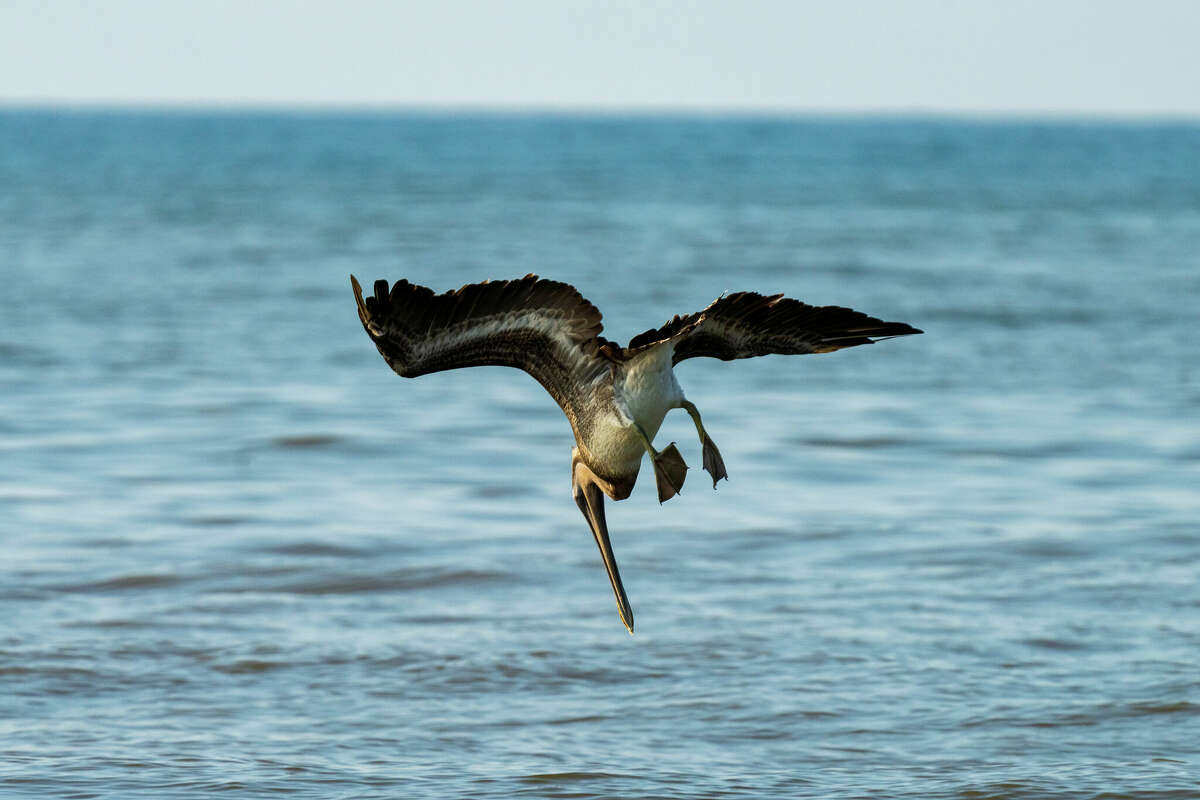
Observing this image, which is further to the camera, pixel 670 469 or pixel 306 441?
pixel 306 441

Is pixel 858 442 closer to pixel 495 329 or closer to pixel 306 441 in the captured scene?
pixel 306 441

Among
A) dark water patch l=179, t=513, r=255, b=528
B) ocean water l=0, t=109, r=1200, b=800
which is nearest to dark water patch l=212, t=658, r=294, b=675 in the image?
ocean water l=0, t=109, r=1200, b=800

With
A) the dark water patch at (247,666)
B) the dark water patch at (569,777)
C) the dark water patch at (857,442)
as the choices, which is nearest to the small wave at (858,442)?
the dark water patch at (857,442)

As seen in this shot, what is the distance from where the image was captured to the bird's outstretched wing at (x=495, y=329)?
3.11m

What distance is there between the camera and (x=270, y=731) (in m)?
6.24

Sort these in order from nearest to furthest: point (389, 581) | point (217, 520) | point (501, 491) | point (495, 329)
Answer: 1. point (495, 329)
2. point (389, 581)
3. point (217, 520)
4. point (501, 491)

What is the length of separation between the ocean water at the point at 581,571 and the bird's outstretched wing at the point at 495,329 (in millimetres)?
2777

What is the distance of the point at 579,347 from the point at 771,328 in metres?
0.43

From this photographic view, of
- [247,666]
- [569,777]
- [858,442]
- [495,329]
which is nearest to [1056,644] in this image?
[569,777]

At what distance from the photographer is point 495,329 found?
126 inches

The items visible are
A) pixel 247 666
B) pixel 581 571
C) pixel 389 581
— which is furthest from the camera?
pixel 581 571

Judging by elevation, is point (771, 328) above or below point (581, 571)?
above

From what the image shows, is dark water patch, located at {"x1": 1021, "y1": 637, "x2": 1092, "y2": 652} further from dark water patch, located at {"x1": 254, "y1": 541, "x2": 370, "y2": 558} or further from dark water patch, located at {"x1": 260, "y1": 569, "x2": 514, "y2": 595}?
dark water patch, located at {"x1": 254, "y1": 541, "x2": 370, "y2": 558}

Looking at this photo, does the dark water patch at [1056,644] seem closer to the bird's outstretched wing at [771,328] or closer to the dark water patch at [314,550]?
the dark water patch at [314,550]
